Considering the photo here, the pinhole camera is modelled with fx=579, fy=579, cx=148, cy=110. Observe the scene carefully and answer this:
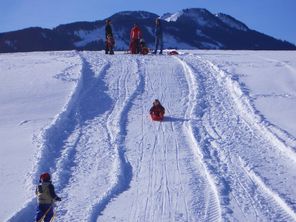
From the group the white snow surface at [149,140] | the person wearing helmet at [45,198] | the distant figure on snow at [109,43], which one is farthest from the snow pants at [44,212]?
the distant figure on snow at [109,43]

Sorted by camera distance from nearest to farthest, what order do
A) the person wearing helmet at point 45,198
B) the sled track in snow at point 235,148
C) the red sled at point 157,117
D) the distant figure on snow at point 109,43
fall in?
the person wearing helmet at point 45,198
the sled track in snow at point 235,148
the red sled at point 157,117
the distant figure on snow at point 109,43

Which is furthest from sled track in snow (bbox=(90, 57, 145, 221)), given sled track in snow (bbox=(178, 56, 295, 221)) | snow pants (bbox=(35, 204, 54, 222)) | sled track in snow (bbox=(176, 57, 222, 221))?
sled track in snow (bbox=(178, 56, 295, 221))

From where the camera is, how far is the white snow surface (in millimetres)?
10852

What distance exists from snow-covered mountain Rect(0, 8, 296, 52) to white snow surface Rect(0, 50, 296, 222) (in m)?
76.8

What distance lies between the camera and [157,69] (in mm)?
23172

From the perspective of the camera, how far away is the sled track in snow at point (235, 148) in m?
10.7

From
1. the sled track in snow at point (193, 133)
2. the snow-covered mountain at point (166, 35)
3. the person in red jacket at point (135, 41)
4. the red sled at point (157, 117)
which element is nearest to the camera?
the sled track in snow at point (193, 133)

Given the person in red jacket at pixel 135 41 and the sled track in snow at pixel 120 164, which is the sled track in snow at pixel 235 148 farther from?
the person in red jacket at pixel 135 41

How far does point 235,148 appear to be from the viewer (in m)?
14.0

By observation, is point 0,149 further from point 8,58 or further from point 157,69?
point 8,58

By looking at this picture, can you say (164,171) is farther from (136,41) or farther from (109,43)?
(136,41)

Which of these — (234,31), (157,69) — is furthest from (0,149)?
(234,31)

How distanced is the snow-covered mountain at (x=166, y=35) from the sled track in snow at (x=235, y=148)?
263ft

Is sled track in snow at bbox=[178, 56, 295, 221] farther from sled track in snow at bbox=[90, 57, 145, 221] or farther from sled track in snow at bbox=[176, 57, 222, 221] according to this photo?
sled track in snow at bbox=[90, 57, 145, 221]
